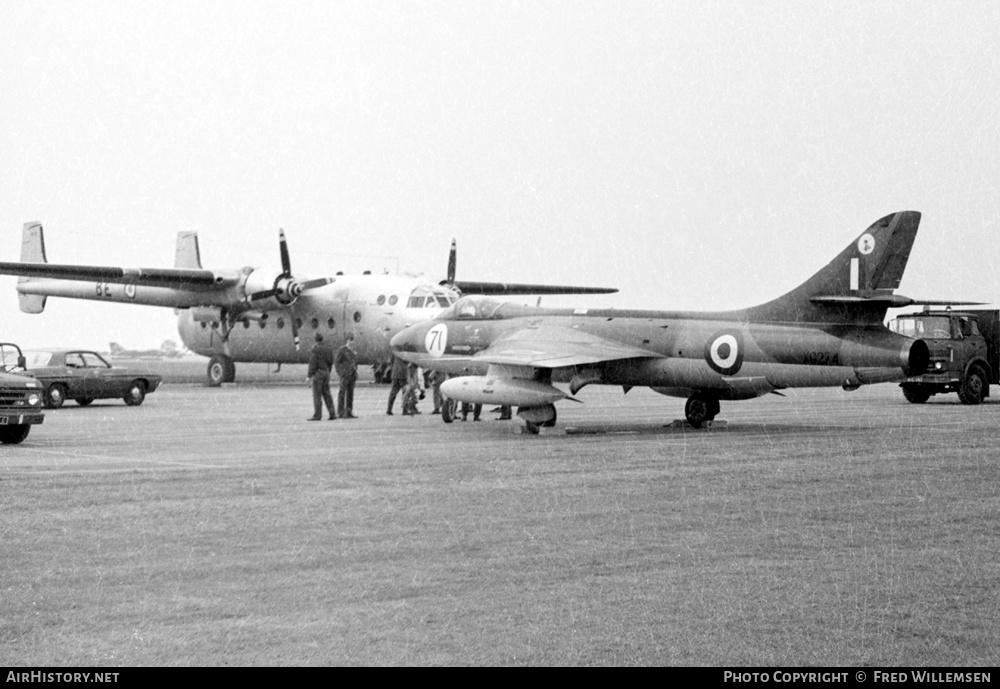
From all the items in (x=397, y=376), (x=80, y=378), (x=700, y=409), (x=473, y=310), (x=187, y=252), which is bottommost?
(x=700, y=409)

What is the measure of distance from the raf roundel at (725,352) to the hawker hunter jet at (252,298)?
17119 millimetres

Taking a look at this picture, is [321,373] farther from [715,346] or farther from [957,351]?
[957,351]

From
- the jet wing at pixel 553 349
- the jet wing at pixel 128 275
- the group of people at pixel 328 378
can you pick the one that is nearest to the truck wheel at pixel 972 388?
the jet wing at pixel 553 349

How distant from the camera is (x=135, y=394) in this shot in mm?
31391

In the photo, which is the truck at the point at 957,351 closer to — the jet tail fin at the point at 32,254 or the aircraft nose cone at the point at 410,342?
the aircraft nose cone at the point at 410,342

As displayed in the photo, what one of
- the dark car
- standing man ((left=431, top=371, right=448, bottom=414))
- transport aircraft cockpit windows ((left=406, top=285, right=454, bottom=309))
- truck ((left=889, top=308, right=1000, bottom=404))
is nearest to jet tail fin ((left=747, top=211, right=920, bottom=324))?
standing man ((left=431, top=371, right=448, bottom=414))

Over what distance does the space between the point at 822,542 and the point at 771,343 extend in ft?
37.7

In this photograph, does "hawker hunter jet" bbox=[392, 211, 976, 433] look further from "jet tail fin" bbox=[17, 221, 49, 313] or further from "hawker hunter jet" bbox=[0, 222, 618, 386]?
"jet tail fin" bbox=[17, 221, 49, 313]

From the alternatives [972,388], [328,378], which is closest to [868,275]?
[328,378]

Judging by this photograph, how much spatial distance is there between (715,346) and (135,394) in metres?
16.6

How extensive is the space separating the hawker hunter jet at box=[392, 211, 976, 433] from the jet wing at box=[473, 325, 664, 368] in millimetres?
25

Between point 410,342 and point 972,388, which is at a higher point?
point 410,342

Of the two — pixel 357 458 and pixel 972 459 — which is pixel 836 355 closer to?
pixel 972 459
